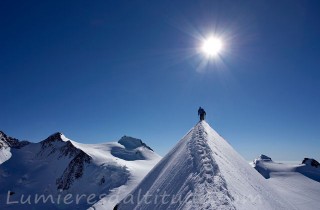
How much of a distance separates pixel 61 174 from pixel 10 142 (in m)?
38.2

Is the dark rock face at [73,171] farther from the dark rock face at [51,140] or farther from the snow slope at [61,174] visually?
the dark rock face at [51,140]

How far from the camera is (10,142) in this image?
4097 inches

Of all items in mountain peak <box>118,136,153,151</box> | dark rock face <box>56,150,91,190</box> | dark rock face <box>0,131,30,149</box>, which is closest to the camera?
dark rock face <box>56,150,91,190</box>

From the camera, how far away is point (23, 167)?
3568 inches

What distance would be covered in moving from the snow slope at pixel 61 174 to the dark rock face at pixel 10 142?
96.2 inches

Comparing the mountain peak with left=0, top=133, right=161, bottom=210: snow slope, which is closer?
left=0, top=133, right=161, bottom=210: snow slope

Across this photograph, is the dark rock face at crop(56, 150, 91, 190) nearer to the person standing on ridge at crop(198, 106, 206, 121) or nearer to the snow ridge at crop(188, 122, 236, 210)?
the person standing on ridge at crop(198, 106, 206, 121)

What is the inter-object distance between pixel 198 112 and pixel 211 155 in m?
25.7

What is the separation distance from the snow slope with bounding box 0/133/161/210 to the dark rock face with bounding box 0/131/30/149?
8.01ft

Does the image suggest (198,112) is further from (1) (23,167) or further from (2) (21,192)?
(1) (23,167)

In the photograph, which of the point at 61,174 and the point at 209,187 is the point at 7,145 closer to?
the point at 61,174

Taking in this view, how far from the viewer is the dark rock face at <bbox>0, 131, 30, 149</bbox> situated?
333 ft

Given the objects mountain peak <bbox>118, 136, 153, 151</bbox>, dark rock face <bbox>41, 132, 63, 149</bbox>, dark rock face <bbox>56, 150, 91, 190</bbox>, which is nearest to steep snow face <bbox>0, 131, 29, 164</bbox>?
dark rock face <bbox>41, 132, 63, 149</bbox>

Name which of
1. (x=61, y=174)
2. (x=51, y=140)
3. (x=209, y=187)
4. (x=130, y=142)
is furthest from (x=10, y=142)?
(x=209, y=187)
